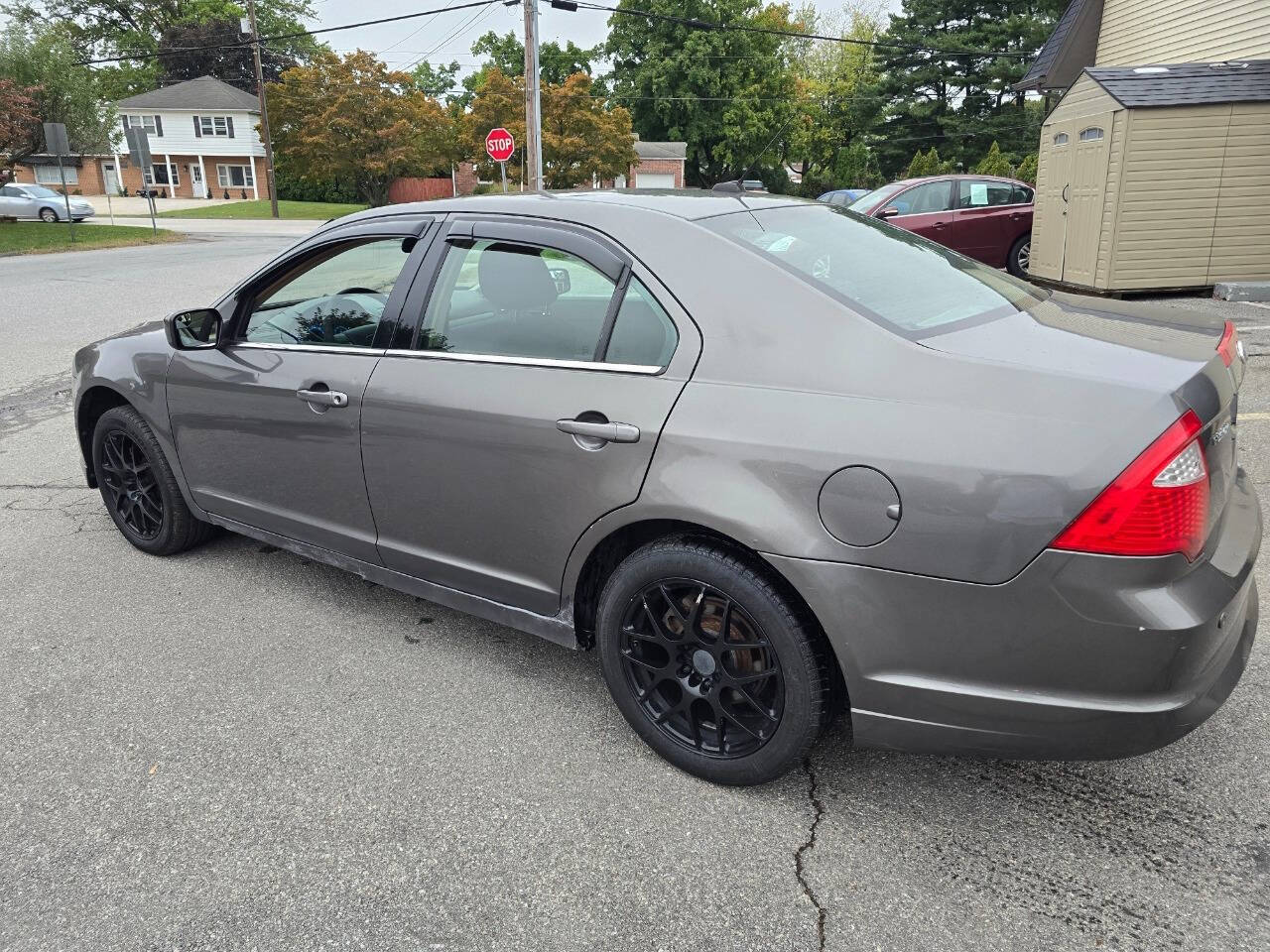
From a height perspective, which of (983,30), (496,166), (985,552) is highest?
(983,30)

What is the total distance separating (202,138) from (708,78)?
33.9 meters

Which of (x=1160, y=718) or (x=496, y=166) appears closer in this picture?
(x=1160, y=718)

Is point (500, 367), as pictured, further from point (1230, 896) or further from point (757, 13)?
point (757, 13)

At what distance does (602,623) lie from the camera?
2650mm

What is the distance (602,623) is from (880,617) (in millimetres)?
843

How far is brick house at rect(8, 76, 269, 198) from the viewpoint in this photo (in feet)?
200

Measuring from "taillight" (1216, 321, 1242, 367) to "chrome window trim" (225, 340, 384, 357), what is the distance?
246 cm

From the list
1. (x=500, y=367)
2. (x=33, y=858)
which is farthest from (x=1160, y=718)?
(x=33, y=858)

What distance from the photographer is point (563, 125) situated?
42.9 m

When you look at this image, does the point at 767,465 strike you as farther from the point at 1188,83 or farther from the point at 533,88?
the point at 533,88

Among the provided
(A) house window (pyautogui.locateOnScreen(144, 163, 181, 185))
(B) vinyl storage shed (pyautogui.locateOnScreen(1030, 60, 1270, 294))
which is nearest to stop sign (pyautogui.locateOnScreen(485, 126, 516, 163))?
(B) vinyl storage shed (pyautogui.locateOnScreen(1030, 60, 1270, 294))

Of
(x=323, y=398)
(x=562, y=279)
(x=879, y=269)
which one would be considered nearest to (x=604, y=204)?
(x=562, y=279)

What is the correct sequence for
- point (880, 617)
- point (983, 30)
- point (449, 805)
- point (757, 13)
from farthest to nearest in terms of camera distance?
point (757, 13) < point (983, 30) < point (449, 805) < point (880, 617)

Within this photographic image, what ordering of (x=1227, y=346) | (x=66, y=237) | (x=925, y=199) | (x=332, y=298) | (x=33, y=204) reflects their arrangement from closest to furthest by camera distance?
(x=1227, y=346) → (x=332, y=298) → (x=925, y=199) → (x=66, y=237) → (x=33, y=204)
